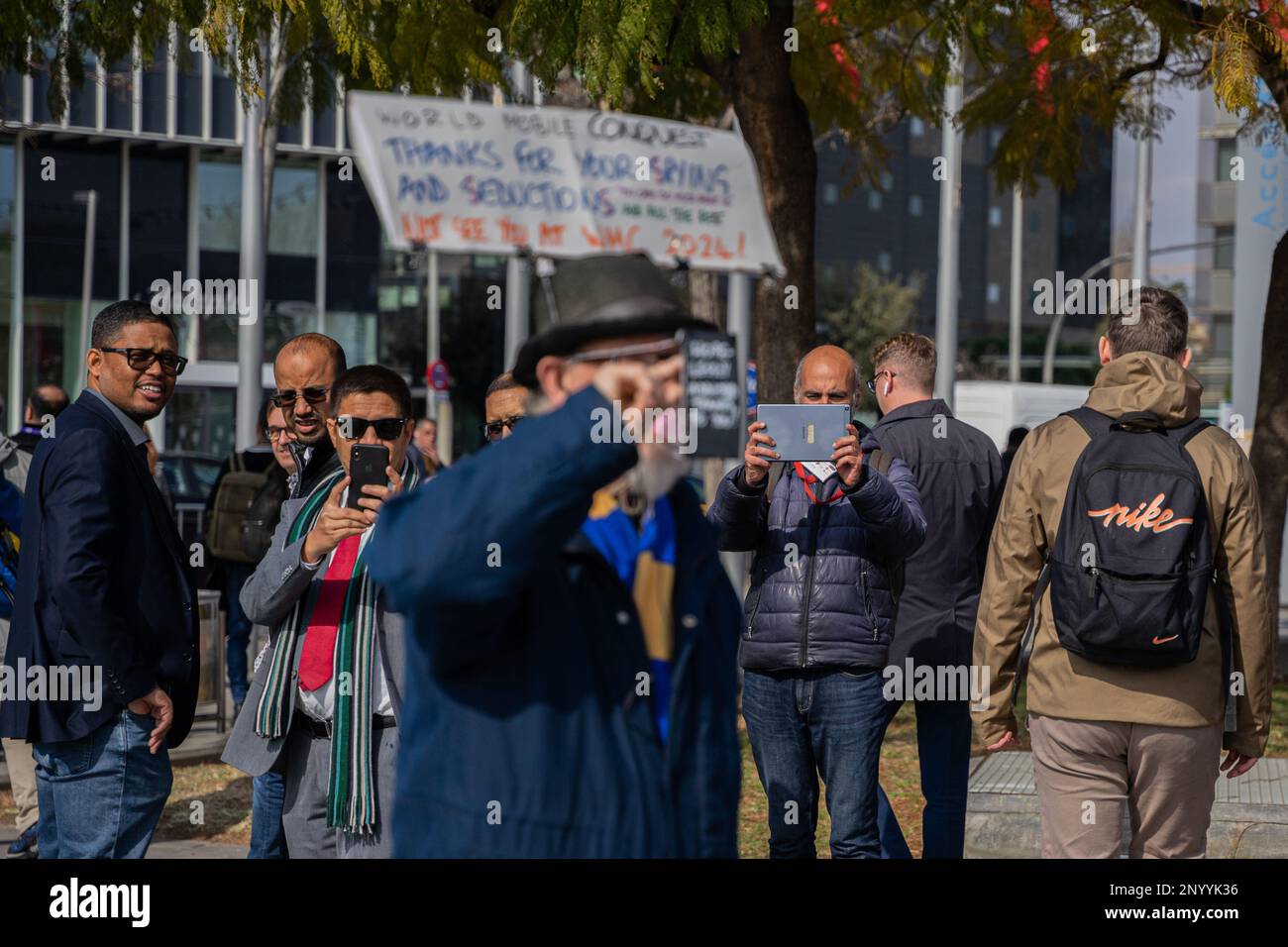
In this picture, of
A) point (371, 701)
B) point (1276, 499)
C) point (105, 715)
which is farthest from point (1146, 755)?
point (1276, 499)

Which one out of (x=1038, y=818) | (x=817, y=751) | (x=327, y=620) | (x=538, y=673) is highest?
(x=538, y=673)

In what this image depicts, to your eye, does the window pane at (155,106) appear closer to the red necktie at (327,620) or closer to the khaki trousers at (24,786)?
the khaki trousers at (24,786)

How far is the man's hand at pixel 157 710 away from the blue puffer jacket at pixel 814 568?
1720 millimetres

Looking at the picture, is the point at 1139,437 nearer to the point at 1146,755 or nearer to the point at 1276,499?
the point at 1146,755

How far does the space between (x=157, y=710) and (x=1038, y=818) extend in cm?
387

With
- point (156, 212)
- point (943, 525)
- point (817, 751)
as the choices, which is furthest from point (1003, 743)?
point (156, 212)

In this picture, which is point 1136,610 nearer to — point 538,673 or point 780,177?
point 538,673

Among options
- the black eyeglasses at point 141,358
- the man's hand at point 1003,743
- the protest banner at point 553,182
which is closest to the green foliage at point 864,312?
the man's hand at point 1003,743

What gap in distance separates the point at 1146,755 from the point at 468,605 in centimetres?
276

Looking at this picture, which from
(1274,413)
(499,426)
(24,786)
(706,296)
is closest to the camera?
(499,426)

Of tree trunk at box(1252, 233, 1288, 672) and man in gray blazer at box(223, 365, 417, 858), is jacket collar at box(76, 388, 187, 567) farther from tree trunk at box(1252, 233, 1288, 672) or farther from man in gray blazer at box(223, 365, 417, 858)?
tree trunk at box(1252, 233, 1288, 672)

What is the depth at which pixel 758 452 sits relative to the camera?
5.06 metres

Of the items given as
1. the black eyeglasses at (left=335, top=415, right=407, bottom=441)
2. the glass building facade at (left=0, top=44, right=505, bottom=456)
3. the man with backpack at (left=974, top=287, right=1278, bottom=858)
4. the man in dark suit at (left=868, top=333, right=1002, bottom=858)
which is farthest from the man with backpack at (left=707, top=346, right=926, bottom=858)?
the glass building facade at (left=0, top=44, right=505, bottom=456)

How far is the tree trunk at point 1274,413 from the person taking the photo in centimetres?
1045
